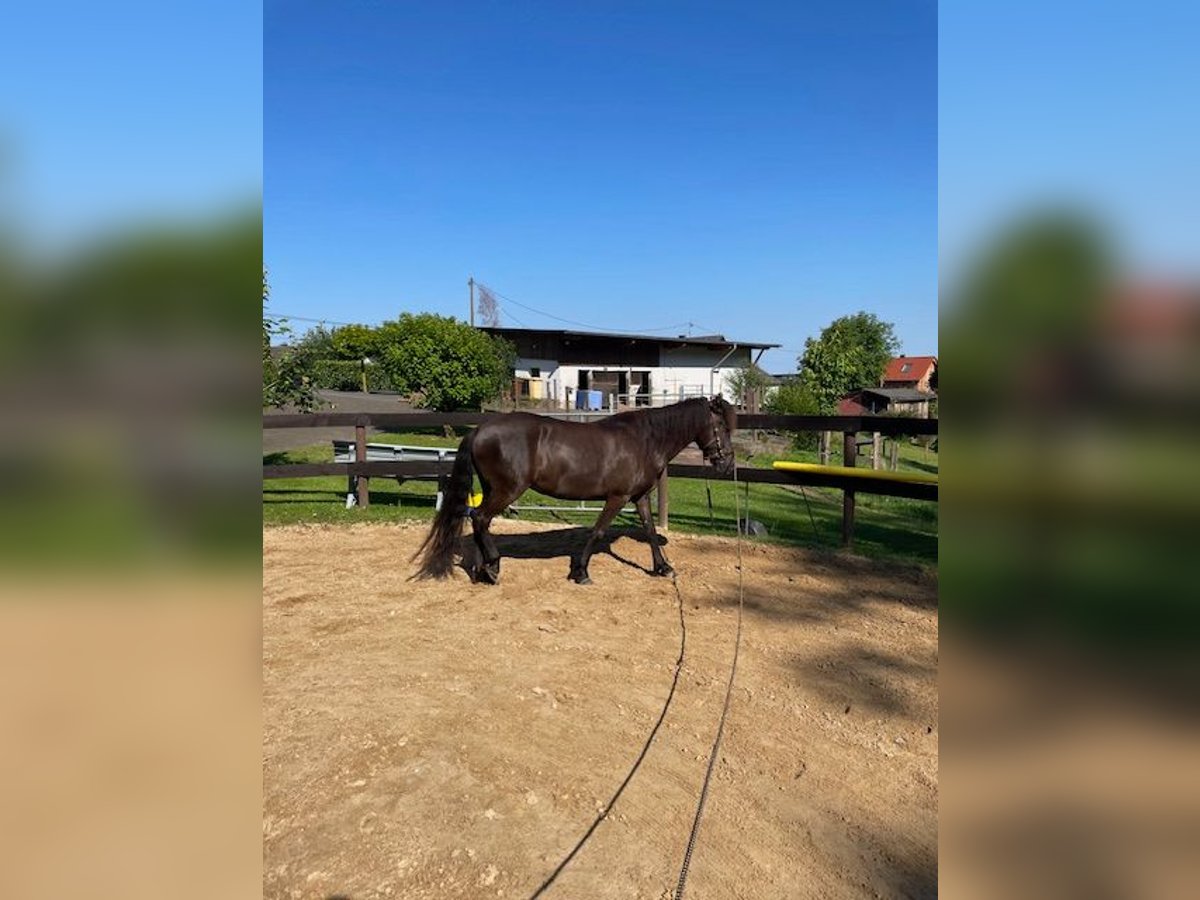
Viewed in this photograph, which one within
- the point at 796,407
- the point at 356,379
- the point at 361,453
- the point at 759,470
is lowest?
the point at 759,470

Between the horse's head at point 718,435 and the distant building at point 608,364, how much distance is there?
23684 millimetres

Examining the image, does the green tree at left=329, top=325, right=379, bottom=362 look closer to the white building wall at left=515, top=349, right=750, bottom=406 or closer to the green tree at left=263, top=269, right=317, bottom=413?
the white building wall at left=515, top=349, right=750, bottom=406

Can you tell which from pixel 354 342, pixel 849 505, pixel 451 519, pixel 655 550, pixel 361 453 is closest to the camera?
pixel 451 519

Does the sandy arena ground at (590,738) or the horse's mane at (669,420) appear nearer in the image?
the sandy arena ground at (590,738)

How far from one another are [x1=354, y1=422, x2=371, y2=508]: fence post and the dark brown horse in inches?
102

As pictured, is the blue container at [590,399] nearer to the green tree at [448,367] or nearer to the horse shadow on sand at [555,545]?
the green tree at [448,367]

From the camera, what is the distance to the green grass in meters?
7.46

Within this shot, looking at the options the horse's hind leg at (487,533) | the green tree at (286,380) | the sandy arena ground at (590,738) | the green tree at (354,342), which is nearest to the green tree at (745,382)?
the green tree at (286,380)

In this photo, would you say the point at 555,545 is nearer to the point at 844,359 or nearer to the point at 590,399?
the point at 590,399

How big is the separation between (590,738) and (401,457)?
24.1 ft

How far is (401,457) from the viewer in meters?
9.68

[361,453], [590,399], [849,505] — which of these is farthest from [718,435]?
[590,399]

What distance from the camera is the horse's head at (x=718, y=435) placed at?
19.6 ft
